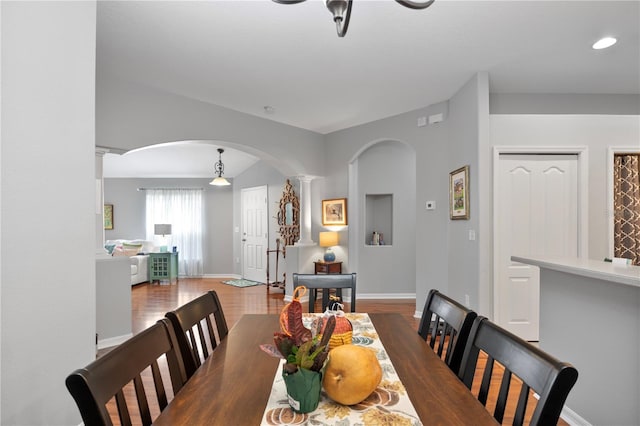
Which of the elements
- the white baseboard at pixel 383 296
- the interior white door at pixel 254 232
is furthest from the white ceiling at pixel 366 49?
the interior white door at pixel 254 232

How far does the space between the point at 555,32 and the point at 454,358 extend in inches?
103

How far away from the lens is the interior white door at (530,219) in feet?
11.4

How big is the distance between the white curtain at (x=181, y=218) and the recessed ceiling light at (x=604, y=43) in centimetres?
708

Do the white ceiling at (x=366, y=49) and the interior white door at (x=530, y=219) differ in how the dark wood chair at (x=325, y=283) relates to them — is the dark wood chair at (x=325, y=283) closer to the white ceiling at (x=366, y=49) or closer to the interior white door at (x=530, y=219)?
the white ceiling at (x=366, y=49)

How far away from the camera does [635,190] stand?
376 centimetres

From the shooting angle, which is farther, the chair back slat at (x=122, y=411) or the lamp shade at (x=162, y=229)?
the lamp shade at (x=162, y=229)

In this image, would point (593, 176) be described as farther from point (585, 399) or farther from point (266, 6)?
point (266, 6)

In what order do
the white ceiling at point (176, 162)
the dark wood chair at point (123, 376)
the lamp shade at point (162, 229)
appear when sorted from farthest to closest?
the lamp shade at point (162, 229) → the white ceiling at point (176, 162) → the dark wood chair at point (123, 376)

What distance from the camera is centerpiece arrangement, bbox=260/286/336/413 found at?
81 centimetres

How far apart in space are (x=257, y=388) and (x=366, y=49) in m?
2.66

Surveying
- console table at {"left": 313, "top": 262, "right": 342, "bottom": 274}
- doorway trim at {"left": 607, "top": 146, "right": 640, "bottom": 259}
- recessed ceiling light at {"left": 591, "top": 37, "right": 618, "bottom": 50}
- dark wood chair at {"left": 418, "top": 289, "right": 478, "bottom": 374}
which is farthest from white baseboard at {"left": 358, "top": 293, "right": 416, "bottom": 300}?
dark wood chair at {"left": 418, "top": 289, "right": 478, "bottom": 374}

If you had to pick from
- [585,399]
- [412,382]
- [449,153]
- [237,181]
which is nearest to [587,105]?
[449,153]

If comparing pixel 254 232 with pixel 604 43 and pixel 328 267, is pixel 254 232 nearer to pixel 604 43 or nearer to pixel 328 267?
pixel 328 267

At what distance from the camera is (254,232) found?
7.19 m
